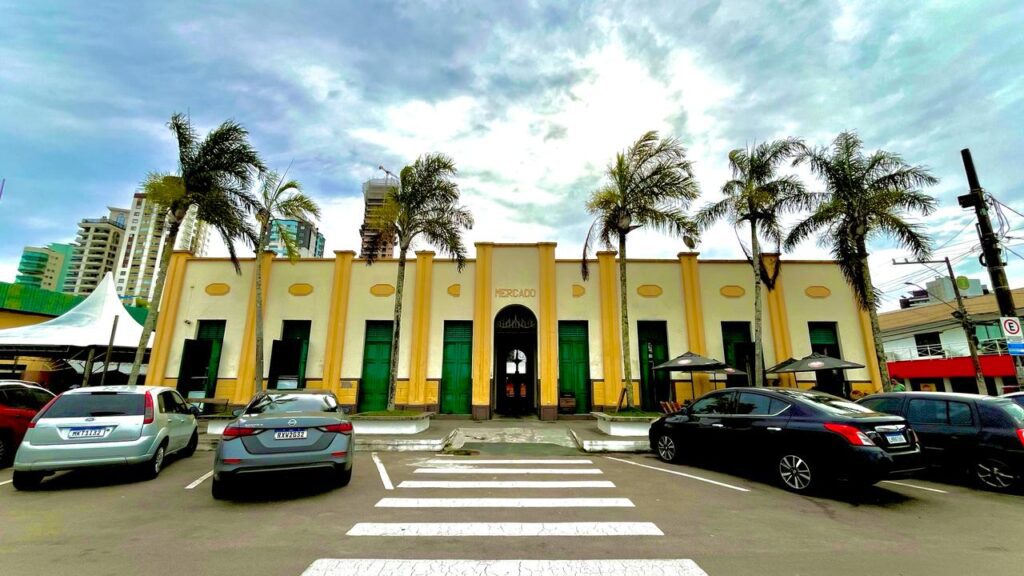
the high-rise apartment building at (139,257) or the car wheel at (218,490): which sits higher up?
the high-rise apartment building at (139,257)

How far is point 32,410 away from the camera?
8578 millimetres

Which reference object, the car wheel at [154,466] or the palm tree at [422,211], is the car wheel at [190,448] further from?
the palm tree at [422,211]

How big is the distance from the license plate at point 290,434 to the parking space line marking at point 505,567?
2.52 metres

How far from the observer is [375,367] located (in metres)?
17.8

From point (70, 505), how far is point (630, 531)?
734cm

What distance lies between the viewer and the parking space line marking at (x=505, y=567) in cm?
352

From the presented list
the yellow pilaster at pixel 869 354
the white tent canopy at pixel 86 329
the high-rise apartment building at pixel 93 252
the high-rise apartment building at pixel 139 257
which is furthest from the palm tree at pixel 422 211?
the high-rise apartment building at pixel 93 252

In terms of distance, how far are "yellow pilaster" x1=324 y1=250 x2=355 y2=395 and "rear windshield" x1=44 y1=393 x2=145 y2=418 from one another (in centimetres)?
1009

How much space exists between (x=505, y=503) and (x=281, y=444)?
318 centimetres

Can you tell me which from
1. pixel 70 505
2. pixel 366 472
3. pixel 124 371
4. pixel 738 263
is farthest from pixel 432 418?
pixel 124 371

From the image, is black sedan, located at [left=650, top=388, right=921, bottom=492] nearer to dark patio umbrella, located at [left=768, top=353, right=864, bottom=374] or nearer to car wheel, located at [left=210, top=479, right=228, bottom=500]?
car wheel, located at [left=210, top=479, right=228, bottom=500]

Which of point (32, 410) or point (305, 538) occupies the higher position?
point (32, 410)

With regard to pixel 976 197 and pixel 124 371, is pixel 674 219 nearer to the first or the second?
pixel 976 197

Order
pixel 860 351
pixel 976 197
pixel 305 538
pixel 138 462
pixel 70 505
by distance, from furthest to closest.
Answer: pixel 860 351 < pixel 976 197 < pixel 138 462 < pixel 70 505 < pixel 305 538
